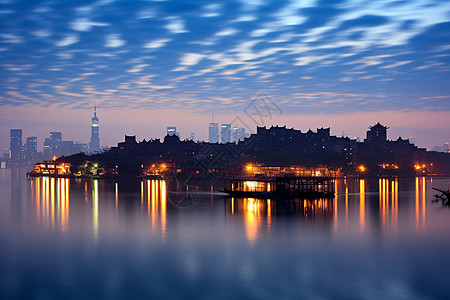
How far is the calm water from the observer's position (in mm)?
28562

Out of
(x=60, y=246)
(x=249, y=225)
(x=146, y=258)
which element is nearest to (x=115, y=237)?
(x=60, y=246)

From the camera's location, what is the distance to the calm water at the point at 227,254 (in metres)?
28.6

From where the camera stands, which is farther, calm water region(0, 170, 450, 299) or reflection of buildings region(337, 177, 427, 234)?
reflection of buildings region(337, 177, 427, 234)

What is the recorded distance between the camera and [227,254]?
38.7 metres

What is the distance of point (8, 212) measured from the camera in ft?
235

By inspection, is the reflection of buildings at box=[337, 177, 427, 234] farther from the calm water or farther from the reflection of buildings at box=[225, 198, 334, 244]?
the reflection of buildings at box=[225, 198, 334, 244]

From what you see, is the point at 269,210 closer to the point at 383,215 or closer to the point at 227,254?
the point at 383,215

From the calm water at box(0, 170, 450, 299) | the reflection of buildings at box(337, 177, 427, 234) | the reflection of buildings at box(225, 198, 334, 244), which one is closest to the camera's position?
the calm water at box(0, 170, 450, 299)

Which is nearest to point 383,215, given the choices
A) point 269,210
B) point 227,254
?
point 269,210

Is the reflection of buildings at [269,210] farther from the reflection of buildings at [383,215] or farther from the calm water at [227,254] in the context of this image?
the reflection of buildings at [383,215]

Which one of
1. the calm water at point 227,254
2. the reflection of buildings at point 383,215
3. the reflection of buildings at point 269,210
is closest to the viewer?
the calm water at point 227,254

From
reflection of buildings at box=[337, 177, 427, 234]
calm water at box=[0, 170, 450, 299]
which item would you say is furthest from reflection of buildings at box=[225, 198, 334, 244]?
reflection of buildings at box=[337, 177, 427, 234]

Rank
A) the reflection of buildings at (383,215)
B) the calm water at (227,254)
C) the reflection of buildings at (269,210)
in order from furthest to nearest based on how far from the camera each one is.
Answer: the reflection of buildings at (383,215) → the reflection of buildings at (269,210) → the calm water at (227,254)

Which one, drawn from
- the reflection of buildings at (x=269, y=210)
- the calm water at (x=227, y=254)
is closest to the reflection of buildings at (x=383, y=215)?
the calm water at (x=227, y=254)
